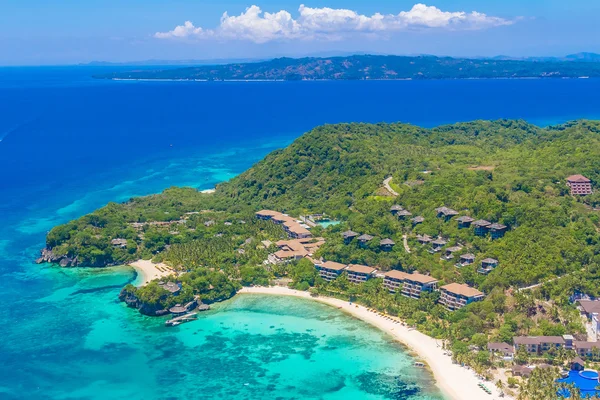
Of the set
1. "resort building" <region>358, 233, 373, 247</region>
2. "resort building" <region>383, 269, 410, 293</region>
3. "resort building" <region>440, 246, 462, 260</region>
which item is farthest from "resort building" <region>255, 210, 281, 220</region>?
"resort building" <region>440, 246, 462, 260</region>

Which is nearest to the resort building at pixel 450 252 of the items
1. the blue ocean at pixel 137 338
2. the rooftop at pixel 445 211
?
the rooftop at pixel 445 211

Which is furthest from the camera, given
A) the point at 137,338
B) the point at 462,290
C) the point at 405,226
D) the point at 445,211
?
the point at 405,226

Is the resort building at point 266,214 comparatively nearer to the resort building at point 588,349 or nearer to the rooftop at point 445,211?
the rooftop at point 445,211

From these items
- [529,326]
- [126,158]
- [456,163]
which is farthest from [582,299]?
[126,158]

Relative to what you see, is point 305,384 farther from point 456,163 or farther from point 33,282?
point 456,163

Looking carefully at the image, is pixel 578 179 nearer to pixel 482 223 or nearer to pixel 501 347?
pixel 482 223

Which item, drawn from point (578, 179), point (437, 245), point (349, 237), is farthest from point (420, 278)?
point (578, 179)
